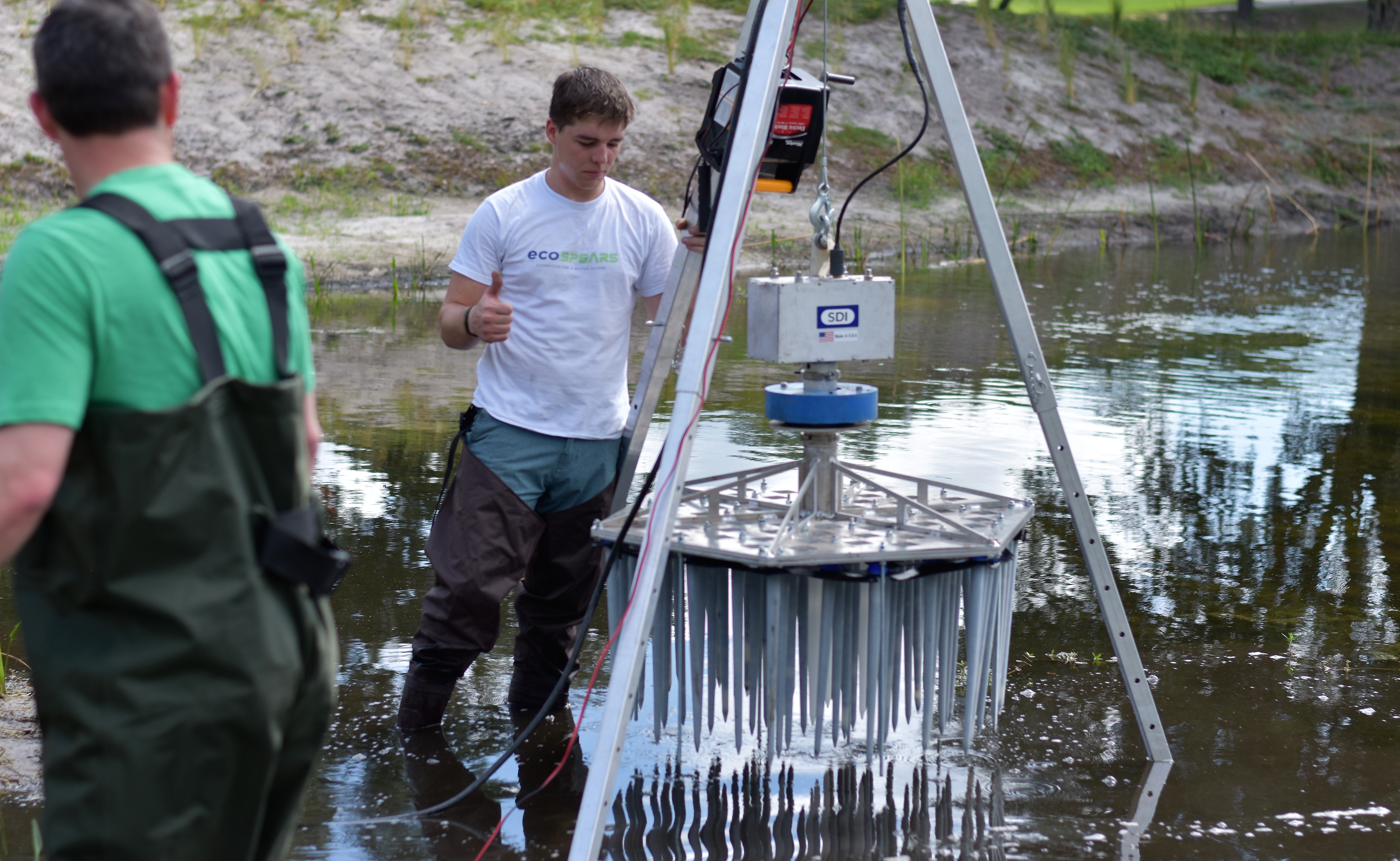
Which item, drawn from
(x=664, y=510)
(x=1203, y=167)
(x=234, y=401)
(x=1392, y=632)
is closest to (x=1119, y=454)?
(x=1392, y=632)

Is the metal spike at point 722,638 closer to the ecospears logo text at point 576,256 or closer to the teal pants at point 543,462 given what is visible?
the teal pants at point 543,462

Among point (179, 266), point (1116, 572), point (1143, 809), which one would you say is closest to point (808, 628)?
point (1143, 809)

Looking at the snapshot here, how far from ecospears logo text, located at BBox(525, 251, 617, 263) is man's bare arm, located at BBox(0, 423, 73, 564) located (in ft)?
7.06

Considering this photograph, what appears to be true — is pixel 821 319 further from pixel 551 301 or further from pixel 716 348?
pixel 551 301

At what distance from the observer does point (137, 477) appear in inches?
73.2

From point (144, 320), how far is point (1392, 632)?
432 cm

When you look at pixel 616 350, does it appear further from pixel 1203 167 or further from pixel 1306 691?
pixel 1203 167

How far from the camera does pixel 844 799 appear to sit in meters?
3.57

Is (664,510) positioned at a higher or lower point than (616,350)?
lower

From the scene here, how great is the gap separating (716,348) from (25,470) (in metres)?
1.51

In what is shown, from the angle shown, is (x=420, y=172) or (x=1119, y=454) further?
(x=420, y=172)

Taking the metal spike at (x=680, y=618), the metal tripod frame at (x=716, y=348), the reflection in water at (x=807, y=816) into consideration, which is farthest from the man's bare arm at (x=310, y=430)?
the reflection in water at (x=807, y=816)

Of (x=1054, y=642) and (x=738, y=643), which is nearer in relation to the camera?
(x=738, y=643)

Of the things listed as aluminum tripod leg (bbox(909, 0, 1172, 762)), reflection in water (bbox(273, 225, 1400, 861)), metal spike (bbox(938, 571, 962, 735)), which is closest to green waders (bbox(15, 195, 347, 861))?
reflection in water (bbox(273, 225, 1400, 861))
